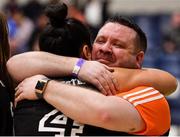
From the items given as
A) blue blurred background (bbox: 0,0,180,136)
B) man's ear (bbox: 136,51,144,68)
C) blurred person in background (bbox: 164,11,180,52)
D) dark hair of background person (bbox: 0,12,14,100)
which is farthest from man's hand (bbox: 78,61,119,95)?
blurred person in background (bbox: 164,11,180,52)

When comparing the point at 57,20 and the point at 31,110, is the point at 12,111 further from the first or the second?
the point at 57,20

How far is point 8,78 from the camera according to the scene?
95.8 inches

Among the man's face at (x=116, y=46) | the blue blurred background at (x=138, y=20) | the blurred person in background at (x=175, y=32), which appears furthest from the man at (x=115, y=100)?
the blurred person in background at (x=175, y=32)

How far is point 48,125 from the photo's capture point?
7.35ft

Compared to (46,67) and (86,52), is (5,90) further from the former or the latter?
(86,52)

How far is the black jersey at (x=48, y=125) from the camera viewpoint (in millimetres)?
2227

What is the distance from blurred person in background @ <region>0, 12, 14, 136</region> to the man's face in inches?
15.7

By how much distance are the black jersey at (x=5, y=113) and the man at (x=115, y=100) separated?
2.3 inches

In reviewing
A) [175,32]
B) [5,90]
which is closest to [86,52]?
[5,90]

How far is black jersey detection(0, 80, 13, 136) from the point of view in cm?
232

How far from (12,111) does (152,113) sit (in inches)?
23.6

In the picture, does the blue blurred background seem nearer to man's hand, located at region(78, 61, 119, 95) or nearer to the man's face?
the man's face

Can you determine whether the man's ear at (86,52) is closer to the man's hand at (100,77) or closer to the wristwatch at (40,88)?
the man's hand at (100,77)

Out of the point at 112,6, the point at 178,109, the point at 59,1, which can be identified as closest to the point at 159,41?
the point at 112,6
